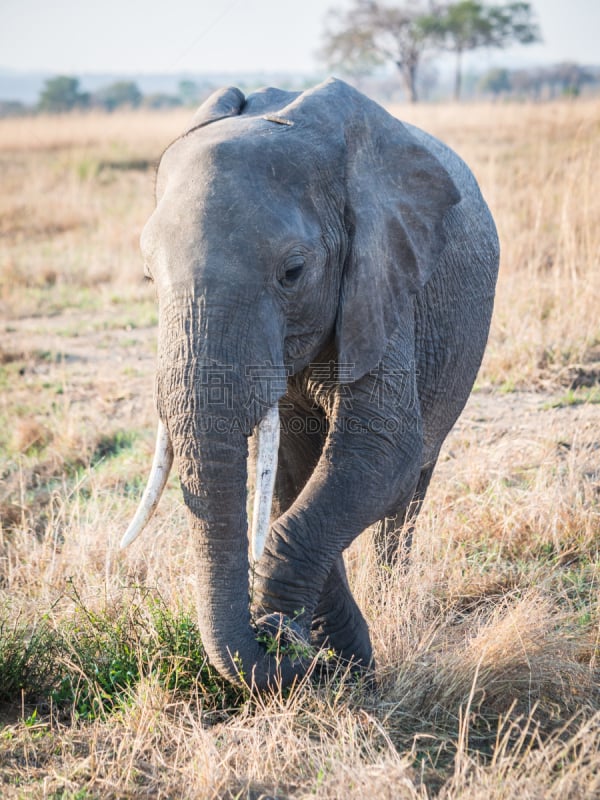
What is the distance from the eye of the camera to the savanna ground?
9.12 feet

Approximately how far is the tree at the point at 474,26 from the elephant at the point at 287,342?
109ft

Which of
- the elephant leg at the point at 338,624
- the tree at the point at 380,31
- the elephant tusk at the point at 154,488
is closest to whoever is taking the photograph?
the elephant tusk at the point at 154,488

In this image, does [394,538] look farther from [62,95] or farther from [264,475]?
[62,95]

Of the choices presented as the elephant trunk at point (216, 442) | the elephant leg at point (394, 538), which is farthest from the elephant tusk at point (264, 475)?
the elephant leg at point (394, 538)

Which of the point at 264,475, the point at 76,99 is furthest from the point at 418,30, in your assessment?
the point at 264,475

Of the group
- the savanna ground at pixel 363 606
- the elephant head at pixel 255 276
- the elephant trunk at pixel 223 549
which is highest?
the elephant head at pixel 255 276

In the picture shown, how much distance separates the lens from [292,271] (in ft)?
9.09

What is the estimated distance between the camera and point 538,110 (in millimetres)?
15398

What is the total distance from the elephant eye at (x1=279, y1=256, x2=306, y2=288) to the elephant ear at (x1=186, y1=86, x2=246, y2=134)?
620 millimetres

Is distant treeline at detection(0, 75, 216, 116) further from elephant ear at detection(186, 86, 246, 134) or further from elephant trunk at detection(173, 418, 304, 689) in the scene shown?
elephant trunk at detection(173, 418, 304, 689)

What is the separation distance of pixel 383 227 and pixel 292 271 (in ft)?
1.60

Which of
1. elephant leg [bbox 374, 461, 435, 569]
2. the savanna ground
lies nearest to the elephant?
the savanna ground

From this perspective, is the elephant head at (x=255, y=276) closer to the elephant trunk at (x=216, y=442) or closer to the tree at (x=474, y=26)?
the elephant trunk at (x=216, y=442)

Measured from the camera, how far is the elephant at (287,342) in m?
2.61
